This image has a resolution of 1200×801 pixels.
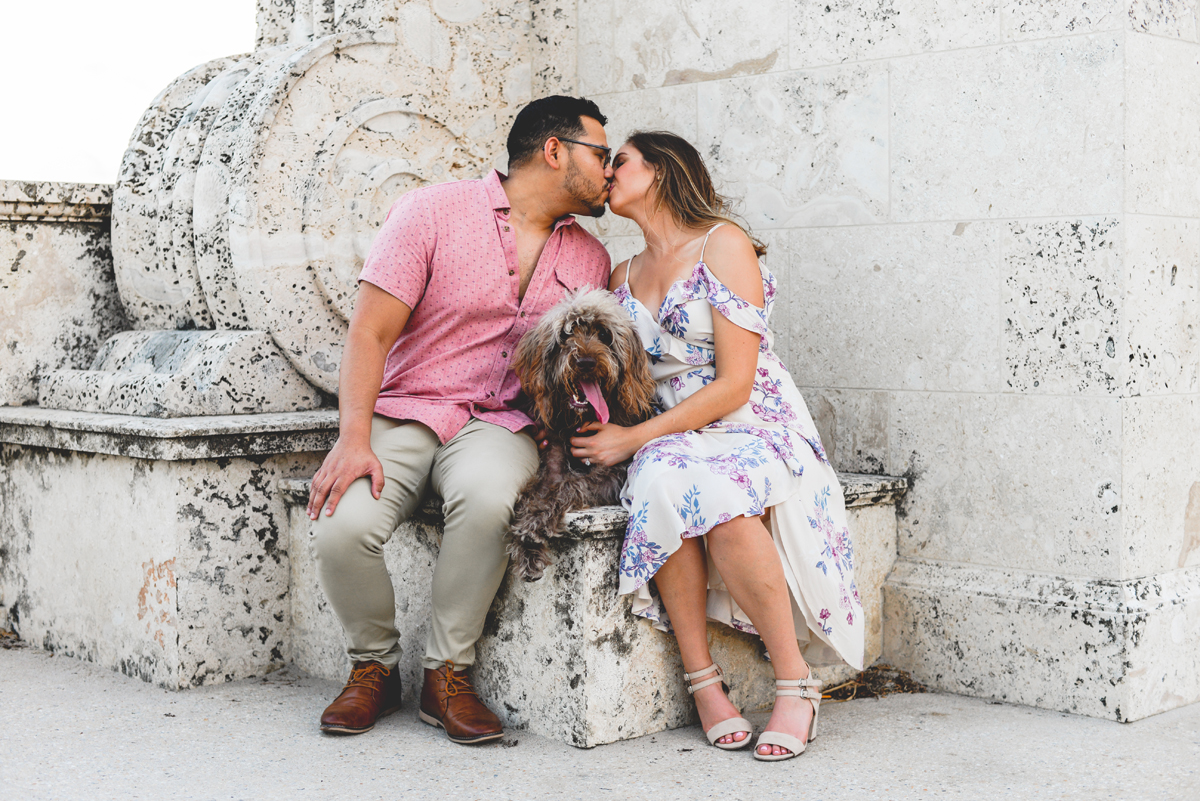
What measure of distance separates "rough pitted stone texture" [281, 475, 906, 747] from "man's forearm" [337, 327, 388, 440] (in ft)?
1.10

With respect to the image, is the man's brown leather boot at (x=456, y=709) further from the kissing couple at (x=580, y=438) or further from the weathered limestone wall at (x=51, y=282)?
the weathered limestone wall at (x=51, y=282)

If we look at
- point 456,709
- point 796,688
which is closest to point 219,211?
point 456,709

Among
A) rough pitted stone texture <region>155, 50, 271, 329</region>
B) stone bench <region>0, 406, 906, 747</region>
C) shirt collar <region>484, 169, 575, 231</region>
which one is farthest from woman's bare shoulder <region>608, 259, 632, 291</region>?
rough pitted stone texture <region>155, 50, 271, 329</region>

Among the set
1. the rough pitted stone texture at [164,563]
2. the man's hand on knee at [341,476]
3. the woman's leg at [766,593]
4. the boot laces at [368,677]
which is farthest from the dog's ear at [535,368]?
the rough pitted stone texture at [164,563]

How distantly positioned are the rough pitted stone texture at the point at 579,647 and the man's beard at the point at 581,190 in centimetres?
97

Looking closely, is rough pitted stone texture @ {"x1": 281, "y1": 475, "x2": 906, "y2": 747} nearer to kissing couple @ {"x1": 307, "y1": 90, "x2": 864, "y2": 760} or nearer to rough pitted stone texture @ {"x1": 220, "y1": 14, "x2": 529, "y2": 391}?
kissing couple @ {"x1": 307, "y1": 90, "x2": 864, "y2": 760}

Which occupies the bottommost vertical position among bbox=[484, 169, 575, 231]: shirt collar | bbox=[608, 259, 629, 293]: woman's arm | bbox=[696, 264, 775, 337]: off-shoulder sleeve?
bbox=[696, 264, 775, 337]: off-shoulder sleeve

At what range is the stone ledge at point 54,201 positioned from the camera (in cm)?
433

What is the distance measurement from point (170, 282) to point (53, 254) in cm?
49

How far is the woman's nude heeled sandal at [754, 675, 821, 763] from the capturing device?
3.12 m

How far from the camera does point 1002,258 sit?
3.67 meters

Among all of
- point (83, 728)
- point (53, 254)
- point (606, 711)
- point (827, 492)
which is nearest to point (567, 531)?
point (606, 711)

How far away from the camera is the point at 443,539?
3334 mm

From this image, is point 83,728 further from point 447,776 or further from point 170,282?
point 170,282
